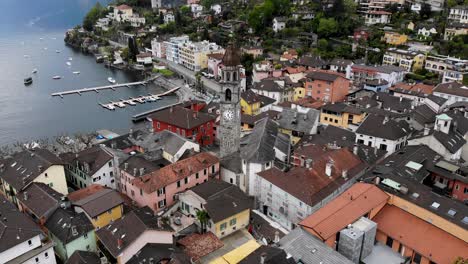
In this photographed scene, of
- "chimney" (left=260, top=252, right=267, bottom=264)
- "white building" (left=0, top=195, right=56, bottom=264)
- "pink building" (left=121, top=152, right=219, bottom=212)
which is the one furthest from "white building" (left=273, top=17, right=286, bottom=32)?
"white building" (left=0, top=195, right=56, bottom=264)

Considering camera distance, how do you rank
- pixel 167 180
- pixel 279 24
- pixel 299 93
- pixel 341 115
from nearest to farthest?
1. pixel 167 180
2. pixel 341 115
3. pixel 299 93
4. pixel 279 24

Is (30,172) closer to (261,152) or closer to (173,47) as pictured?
(261,152)

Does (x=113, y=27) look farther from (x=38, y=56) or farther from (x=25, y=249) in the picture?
(x=25, y=249)

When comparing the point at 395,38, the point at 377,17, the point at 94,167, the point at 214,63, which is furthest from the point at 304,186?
the point at 377,17

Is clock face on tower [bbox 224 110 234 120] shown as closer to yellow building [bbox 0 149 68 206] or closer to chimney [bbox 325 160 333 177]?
chimney [bbox 325 160 333 177]

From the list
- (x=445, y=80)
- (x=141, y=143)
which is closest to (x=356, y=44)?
(x=445, y=80)

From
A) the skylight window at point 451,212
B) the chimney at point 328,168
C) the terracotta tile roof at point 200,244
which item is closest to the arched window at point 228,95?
the chimney at point 328,168
